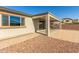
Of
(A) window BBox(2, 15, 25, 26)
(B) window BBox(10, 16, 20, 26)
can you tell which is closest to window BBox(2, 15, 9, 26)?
(A) window BBox(2, 15, 25, 26)

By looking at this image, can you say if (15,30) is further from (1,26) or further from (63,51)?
(63,51)

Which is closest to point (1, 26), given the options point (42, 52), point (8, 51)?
point (8, 51)

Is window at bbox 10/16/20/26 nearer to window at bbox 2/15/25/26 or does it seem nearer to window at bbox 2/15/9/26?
window at bbox 2/15/25/26

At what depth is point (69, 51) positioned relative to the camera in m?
5.85

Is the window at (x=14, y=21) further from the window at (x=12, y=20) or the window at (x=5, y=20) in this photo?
the window at (x=5, y=20)

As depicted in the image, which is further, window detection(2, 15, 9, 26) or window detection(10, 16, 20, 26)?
window detection(10, 16, 20, 26)

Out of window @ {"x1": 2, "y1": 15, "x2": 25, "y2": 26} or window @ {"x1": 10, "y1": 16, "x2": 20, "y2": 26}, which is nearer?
A: window @ {"x1": 2, "y1": 15, "x2": 25, "y2": 26}

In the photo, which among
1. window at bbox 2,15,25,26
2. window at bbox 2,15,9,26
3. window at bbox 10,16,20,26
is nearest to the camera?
window at bbox 2,15,9,26

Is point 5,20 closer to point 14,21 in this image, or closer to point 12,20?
point 12,20

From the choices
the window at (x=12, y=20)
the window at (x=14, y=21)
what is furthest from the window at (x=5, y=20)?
the window at (x=14, y=21)

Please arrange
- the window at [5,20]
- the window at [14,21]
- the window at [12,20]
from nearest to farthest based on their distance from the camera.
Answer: the window at [5,20] < the window at [12,20] < the window at [14,21]

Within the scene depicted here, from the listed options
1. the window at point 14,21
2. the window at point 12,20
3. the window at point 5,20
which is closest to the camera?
the window at point 5,20

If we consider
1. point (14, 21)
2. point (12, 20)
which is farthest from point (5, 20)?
point (14, 21)

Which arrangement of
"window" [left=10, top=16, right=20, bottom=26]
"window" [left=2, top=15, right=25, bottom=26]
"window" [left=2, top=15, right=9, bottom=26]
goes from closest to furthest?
"window" [left=2, top=15, right=9, bottom=26] → "window" [left=2, top=15, right=25, bottom=26] → "window" [left=10, top=16, right=20, bottom=26]
